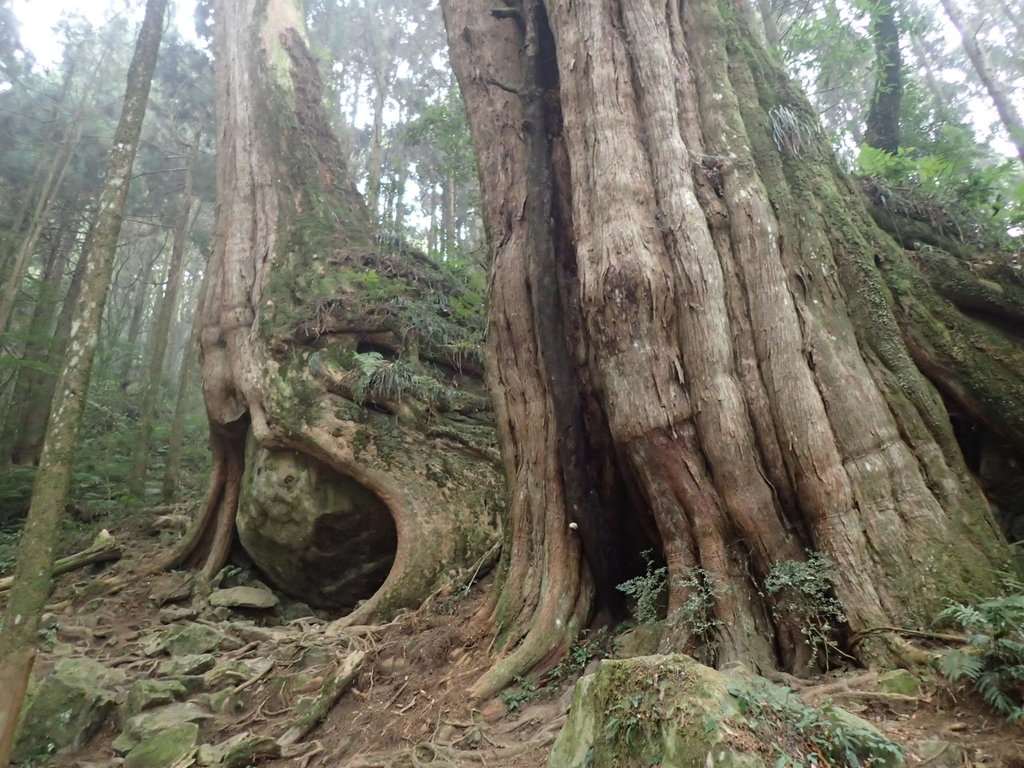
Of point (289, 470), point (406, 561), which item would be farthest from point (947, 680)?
point (289, 470)

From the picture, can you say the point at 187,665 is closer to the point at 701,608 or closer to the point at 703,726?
the point at 701,608

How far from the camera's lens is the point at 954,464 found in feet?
11.9

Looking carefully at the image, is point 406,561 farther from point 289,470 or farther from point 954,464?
point 954,464

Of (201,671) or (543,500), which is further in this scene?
(201,671)

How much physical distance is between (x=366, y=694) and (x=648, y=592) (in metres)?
2.22

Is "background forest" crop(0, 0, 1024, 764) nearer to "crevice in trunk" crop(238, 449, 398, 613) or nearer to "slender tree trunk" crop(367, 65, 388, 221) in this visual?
"crevice in trunk" crop(238, 449, 398, 613)

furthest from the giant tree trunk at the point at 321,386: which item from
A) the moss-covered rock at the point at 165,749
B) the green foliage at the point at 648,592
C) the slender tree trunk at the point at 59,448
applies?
the green foliage at the point at 648,592

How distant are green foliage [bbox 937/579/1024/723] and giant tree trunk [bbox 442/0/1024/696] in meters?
0.49

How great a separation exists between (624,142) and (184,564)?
7.34 m

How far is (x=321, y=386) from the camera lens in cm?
727

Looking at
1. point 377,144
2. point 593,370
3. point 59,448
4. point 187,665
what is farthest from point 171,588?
point 377,144

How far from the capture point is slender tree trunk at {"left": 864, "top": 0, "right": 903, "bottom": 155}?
7.59 metres

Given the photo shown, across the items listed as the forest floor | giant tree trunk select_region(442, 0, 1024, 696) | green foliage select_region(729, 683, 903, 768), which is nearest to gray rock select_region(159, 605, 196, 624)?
the forest floor

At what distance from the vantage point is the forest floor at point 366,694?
8.13ft
